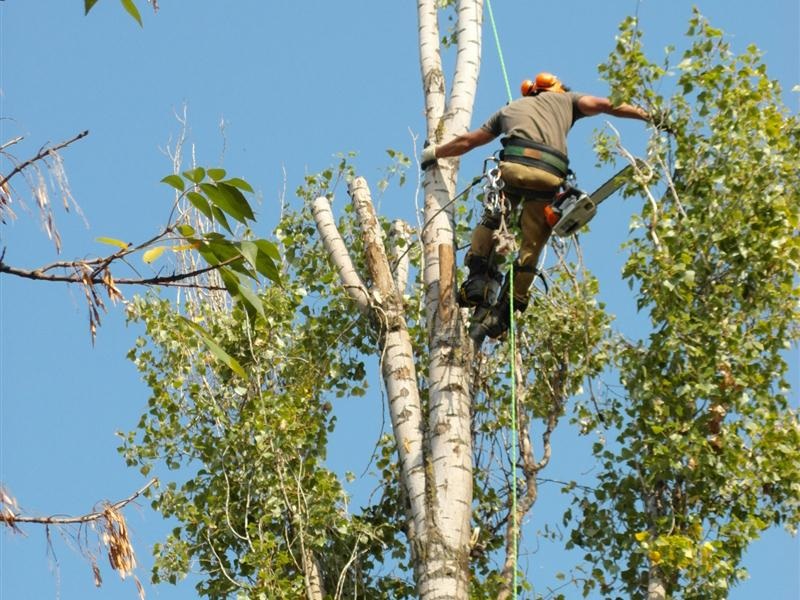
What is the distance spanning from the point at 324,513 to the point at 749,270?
2.74m

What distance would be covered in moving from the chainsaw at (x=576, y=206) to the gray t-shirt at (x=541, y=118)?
1.13 ft

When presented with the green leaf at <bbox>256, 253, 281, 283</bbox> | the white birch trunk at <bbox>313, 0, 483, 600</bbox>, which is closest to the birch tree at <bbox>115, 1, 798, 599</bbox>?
the white birch trunk at <bbox>313, 0, 483, 600</bbox>

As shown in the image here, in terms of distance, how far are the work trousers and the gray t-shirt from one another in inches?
8.6

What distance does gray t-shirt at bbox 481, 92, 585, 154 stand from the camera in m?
8.36

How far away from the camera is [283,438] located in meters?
9.14

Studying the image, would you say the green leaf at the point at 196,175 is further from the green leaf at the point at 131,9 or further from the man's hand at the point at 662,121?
the man's hand at the point at 662,121

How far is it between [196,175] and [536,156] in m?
4.60

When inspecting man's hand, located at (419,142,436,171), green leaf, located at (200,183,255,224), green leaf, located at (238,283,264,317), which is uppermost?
man's hand, located at (419,142,436,171)

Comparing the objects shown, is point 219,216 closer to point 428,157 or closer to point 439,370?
point 439,370

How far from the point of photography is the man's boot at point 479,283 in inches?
326

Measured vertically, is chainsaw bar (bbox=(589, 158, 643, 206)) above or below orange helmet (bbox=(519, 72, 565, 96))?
below

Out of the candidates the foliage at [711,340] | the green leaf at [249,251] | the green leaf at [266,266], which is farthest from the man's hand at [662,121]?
the green leaf at [249,251]

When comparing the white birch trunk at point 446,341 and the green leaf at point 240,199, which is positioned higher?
the white birch trunk at point 446,341

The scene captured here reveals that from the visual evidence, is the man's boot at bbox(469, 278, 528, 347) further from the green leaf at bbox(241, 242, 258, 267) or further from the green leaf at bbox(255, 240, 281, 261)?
the green leaf at bbox(241, 242, 258, 267)
